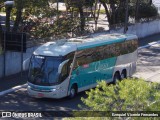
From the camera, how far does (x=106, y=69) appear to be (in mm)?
22656

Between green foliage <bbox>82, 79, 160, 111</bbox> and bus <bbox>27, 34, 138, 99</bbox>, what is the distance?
10913 millimetres

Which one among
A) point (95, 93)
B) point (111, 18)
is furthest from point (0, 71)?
point (111, 18)

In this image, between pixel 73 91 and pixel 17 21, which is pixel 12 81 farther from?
pixel 17 21

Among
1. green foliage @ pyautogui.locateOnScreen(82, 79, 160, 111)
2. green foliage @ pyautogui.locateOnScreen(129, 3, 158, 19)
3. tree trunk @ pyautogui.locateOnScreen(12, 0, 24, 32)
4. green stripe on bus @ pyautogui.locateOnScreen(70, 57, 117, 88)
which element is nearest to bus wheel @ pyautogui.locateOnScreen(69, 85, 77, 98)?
green stripe on bus @ pyautogui.locateOnScreen(70, 57, 117, 88)

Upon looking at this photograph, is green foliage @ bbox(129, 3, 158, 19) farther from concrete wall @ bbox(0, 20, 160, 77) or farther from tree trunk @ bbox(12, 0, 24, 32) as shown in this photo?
tree trunk @ bbox(12, 0, 24, 32)

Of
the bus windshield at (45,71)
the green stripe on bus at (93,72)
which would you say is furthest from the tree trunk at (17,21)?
the bus windshield at (45,71)

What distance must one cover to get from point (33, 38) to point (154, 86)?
21.5 metres

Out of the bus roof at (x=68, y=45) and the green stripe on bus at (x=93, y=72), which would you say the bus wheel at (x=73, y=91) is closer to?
the green stripe on bus at (x=93, y=72)

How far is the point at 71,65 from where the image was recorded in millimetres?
20094

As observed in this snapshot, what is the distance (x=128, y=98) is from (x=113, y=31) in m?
31.7

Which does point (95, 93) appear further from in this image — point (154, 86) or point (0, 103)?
point (0, 103)

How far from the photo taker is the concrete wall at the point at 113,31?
25469mm

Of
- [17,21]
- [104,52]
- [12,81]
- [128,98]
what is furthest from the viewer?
[17,21]

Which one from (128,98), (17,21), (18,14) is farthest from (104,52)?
(128,98)
